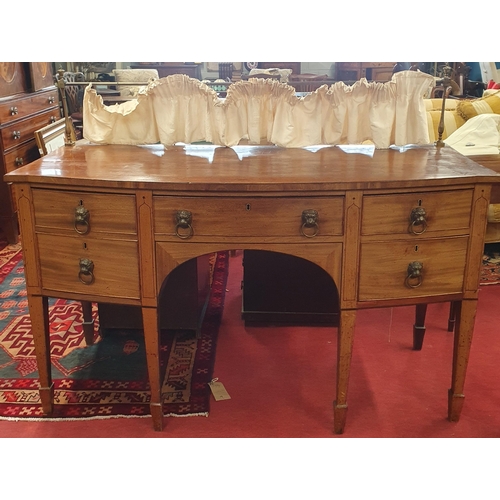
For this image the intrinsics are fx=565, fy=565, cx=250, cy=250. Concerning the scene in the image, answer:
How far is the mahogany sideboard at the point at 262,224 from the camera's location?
1.73 m

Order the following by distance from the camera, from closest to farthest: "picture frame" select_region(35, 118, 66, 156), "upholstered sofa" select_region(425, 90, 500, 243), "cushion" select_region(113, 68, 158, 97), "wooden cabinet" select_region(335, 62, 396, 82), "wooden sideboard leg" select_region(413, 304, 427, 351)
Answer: "wooden sideboard leg" select_region(413, 304, 427, 351) → "picture frame" select_region(35, 118, 66, 156) → "upholstered sofa" select_region(425, 90, 500, 243) → "cushion" select_region(113, 68, 158, 97) → "wooden cabinet" select_region(335, 62, 396, 82)

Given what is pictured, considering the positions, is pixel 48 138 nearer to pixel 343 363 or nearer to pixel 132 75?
pixel 343 363

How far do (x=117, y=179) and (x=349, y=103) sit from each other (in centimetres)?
93

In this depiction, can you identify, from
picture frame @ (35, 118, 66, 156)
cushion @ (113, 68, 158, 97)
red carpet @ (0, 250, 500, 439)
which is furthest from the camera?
cushion @ (113, 68, 158, 97)

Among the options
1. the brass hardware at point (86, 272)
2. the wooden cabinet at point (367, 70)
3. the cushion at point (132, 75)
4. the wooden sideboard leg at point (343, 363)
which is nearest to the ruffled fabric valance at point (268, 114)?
the brass hardware at point (86, 272)

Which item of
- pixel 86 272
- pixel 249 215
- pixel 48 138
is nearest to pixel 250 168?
pixel 249 215

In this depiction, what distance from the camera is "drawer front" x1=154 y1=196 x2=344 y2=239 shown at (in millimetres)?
1742

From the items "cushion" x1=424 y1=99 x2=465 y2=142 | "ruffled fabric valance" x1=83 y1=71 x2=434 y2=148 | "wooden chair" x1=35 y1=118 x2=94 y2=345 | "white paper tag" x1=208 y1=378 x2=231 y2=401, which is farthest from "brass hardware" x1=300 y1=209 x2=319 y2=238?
"cushion" x1=424 y1=99 x2=465 y2=142

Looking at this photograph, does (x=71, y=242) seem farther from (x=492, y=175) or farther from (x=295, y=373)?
(x=492, y=175)

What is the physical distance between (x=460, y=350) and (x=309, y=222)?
0.75m

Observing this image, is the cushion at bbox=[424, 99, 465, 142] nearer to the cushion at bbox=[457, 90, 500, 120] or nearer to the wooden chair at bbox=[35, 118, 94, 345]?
the cushion at bbox=[457, 90, 500, 120]

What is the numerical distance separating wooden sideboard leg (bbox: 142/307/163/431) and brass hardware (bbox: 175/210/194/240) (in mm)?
281

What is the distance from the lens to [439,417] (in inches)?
82.7

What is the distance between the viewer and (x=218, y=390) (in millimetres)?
2262
